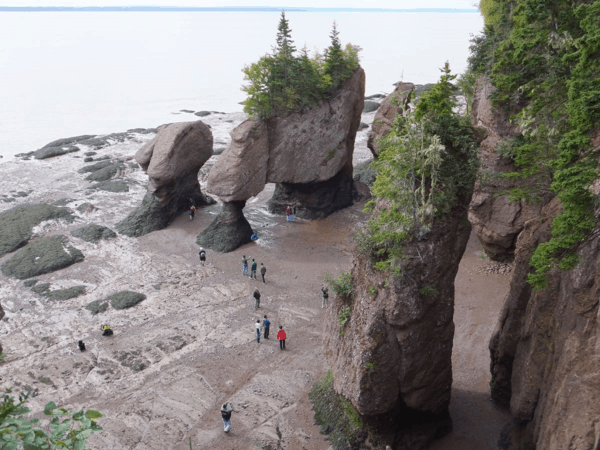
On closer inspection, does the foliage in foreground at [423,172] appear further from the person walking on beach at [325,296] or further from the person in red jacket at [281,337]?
the person walking on beach at [325,296]

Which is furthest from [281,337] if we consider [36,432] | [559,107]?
[36,432]

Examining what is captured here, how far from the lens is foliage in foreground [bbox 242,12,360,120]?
30062mm

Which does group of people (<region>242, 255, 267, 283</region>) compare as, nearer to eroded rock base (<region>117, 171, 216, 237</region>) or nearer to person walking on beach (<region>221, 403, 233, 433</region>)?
eroded rock base (<region>117, 171, 216, 237</region>)

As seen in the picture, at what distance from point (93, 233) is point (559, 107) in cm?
2735

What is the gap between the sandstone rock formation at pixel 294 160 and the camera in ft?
97.9

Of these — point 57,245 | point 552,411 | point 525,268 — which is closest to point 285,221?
point 57,245

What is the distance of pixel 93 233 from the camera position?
107 feet

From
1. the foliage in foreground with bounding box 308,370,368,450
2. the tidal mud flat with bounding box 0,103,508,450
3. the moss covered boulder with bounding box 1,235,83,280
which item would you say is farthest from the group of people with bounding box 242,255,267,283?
the moss covered boulder with bounding box 1,235,83,280

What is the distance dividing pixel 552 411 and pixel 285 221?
23278 millimetres

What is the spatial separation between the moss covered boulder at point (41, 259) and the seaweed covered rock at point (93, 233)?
1.13 metres

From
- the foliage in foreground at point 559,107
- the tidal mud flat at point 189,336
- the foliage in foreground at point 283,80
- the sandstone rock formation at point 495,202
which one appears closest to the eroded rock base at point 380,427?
the tidal mud flat at point 189,336

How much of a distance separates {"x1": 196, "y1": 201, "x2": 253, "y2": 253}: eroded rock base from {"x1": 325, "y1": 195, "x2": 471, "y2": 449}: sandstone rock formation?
613 inches

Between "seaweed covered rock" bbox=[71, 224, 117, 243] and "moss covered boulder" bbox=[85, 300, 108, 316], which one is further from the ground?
"seaweed covered rock" bbox=[71, 224, 117, 243]

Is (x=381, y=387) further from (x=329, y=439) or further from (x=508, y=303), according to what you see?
(x=508, y=303)
